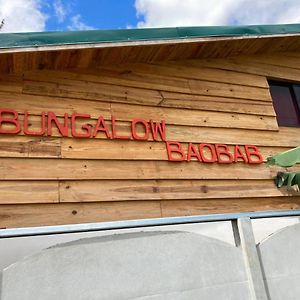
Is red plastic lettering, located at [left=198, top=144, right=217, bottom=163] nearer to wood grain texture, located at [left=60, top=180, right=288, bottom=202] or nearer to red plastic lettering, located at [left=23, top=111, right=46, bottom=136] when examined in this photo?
wood grain texture, located at [left=60, top=180, right=288, bottom=202]

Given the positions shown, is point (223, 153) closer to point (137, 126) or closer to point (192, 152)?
point (192, 152)

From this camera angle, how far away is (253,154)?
16.2 ft

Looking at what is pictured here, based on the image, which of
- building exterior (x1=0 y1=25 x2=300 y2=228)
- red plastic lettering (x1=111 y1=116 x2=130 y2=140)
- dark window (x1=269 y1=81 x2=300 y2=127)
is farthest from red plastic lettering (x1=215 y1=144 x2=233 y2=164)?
dark window (x1=269 y1=81 x2=300 y2=127)

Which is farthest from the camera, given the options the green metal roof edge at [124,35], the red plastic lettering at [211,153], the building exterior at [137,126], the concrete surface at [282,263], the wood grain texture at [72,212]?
the red plastic lettering at [211,153]

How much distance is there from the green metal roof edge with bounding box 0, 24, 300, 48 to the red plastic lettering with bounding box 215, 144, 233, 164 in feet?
5.02

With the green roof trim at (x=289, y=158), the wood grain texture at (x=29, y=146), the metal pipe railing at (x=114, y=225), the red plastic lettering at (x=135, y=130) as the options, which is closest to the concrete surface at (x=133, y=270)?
the metal pipe railing at (x=114, y=225)

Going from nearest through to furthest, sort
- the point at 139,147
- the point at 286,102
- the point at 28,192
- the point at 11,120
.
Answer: the point at 28,192
the point at 11,120
the point at 139,147
the point at 286,102

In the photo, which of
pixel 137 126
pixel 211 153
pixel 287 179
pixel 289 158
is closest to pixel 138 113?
pixel 137 126

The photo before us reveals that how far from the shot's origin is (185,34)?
4469 mm

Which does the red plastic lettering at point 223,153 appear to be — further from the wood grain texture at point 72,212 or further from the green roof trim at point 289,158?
the wood grain texture at point 72,212

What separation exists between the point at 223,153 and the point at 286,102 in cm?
204

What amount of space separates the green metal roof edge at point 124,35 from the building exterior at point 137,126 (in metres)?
Answer: 0.01

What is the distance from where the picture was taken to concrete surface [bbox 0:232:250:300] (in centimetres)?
184

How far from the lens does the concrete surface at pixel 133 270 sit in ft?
6.03
